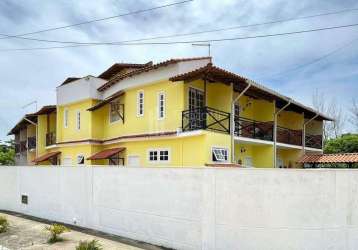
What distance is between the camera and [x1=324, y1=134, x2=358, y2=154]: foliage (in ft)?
90.7

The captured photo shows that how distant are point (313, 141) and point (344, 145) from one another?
575 cm

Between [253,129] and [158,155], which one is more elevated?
[253,129]

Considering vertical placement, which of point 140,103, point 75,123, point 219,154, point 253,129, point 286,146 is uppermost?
point 140,103

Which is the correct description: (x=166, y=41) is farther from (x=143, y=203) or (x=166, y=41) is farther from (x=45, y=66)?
(x=143, y=203)

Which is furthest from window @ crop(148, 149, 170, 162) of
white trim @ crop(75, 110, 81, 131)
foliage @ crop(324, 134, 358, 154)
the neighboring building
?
foliage @ crop(324, 134, 358, 154)

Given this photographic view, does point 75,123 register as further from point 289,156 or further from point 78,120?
point 289,156

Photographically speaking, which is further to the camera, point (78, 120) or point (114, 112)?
point (78, 120)

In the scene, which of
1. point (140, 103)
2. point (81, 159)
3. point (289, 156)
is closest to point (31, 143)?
point (81, 159)

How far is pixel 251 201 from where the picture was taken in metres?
8.01

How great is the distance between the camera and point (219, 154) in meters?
14.5

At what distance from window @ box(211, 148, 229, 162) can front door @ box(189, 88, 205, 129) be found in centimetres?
122

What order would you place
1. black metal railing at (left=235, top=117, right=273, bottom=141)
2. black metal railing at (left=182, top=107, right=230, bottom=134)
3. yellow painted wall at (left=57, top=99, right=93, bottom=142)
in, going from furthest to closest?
yellow painted wall at (left=57, top=99, right=93, bottom=142), black metal railing at (left=235, top=117, right=273, bottom=141), black metal railing at (left=182, top=107, right=230, bottom=134)

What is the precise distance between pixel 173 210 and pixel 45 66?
477 inches

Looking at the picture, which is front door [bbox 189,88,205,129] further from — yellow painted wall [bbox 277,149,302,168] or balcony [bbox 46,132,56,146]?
balcony [bbox 46,132,56,146]
